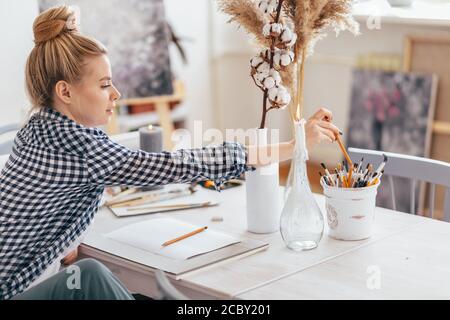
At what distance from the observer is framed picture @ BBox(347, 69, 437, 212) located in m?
3.73

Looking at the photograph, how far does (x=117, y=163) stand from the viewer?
1.64 meters

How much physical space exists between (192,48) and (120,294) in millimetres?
2910

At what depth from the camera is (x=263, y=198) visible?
6.02 feet

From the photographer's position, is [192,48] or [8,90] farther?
[192,48]

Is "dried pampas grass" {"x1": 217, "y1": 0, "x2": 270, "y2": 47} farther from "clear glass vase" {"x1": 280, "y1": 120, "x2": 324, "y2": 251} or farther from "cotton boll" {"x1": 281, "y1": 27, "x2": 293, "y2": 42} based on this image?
"clear glass vase" {"x1": 280, "y1": 120, "x2": 324, "y2": 251}

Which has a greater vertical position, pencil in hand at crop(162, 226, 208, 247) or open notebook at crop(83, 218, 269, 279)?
pencil in hand at crop(162, 226, 208, 247)

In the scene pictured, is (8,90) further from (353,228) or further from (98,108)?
(353,228)

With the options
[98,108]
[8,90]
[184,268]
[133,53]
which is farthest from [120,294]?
[133,53]

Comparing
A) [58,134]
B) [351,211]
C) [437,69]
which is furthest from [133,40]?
[351,211]

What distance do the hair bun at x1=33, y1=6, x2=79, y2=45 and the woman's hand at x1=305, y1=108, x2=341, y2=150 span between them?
23.4 inches

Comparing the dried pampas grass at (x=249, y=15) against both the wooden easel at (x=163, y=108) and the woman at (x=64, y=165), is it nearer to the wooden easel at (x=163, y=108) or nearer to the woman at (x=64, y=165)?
the woman at (x=64, y=165)

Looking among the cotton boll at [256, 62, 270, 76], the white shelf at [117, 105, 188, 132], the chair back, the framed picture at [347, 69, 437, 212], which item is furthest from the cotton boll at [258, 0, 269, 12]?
the white shelf at [117, 105, 188, 132]

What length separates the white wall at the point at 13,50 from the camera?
3258 millimetres

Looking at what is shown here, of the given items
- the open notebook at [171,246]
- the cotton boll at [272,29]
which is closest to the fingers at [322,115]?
the cotton boll at [272,29]
